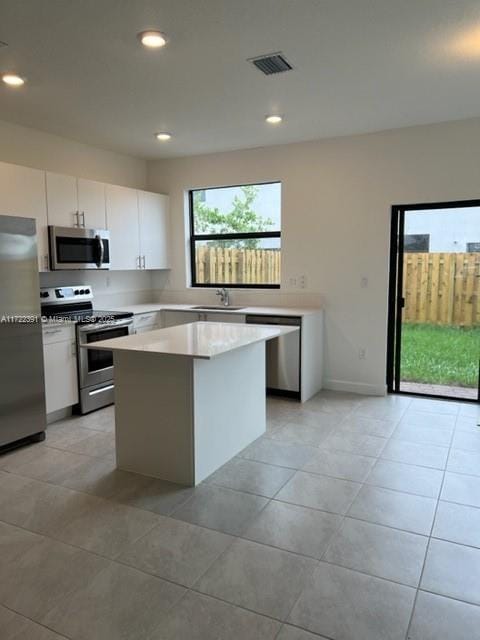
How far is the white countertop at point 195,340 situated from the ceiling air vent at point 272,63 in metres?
1.76

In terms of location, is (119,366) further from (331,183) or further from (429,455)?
(331,183)

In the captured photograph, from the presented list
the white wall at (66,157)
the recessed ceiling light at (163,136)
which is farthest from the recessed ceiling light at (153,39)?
the white wall at (66,157)

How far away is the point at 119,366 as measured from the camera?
316 cm

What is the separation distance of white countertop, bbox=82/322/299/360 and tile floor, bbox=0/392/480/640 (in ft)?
2.87

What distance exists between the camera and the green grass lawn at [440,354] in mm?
4652

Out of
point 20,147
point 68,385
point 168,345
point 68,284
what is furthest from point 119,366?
point 20,147

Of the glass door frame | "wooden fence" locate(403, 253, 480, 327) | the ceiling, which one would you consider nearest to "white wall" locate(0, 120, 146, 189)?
the ceiling

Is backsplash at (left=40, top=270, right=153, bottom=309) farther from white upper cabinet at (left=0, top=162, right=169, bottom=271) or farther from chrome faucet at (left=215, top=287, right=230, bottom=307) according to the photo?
chrome faucet at (left=215, top=287, right=230, bottom=307)

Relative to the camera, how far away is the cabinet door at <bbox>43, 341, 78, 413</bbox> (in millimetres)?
4008

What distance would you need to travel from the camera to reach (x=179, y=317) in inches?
211

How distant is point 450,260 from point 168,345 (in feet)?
10.1

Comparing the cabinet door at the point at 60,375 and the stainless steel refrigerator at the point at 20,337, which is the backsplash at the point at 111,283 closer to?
the cabinet door at the point at 60,375

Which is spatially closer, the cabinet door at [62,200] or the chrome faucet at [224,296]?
the cabinet door at [62,200]

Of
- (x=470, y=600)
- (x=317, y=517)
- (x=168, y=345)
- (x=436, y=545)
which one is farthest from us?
(x=168, y=345)
